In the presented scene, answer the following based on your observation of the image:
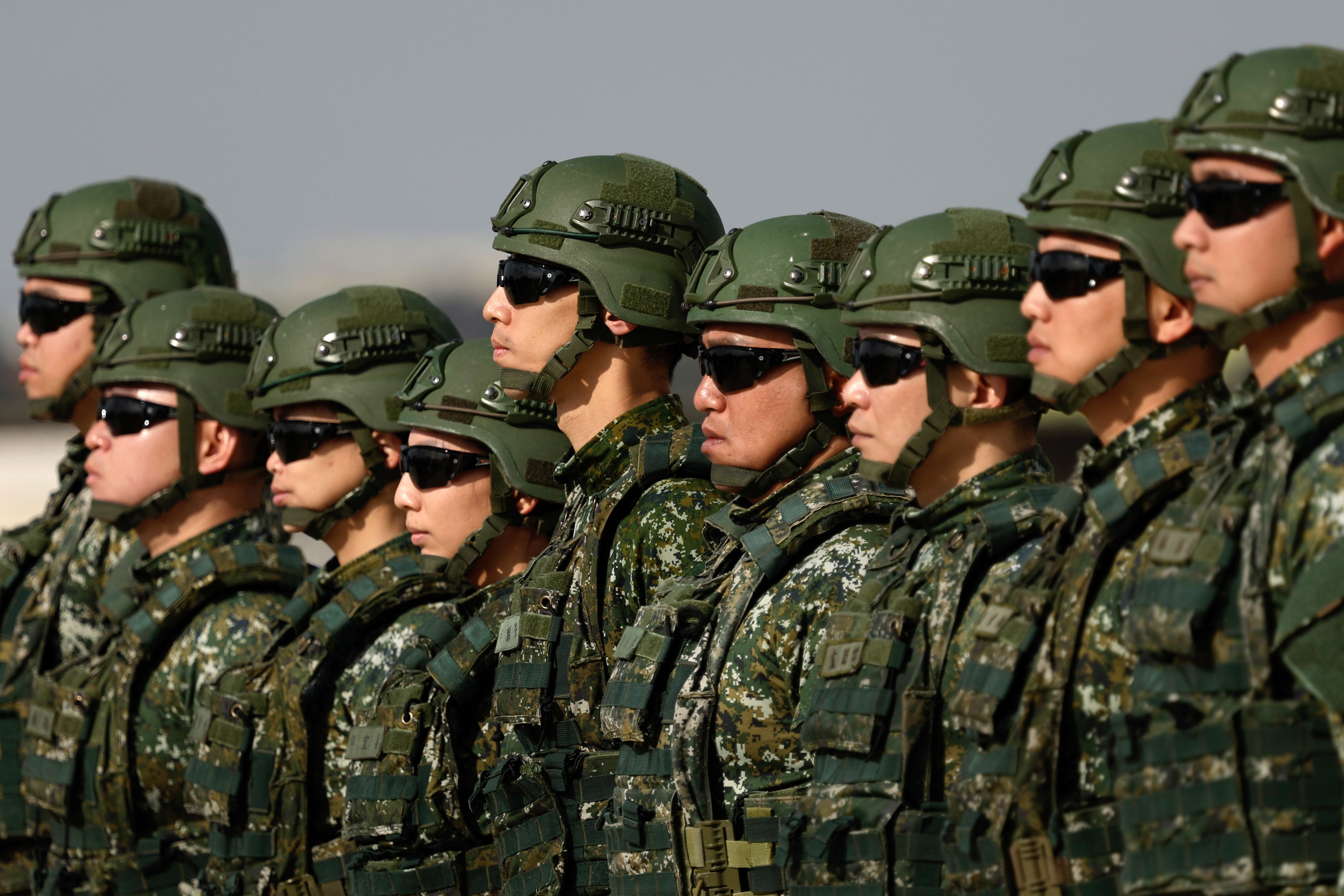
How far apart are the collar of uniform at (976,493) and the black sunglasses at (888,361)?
1.68ft

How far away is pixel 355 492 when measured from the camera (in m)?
11.4

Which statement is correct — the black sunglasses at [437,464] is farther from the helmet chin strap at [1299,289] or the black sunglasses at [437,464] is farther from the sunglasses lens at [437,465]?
the helmet chin strap at [1299,289]

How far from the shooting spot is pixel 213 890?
11227 millimetres

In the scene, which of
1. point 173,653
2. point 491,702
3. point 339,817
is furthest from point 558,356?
point 173,653

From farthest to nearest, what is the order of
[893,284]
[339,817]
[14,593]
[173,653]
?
[14,593] → [173,653] → [339,817] → [893,284]

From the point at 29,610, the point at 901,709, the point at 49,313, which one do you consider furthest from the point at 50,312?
the point at 901,709

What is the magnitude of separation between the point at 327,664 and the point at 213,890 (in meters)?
1.53

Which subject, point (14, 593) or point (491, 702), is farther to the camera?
point (14, 593)

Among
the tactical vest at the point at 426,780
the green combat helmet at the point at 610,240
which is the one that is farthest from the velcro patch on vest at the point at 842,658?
the tactical vest at the point at 426,780

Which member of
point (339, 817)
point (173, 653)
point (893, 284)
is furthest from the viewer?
point (173, 653)

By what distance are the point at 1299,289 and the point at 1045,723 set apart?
163cm

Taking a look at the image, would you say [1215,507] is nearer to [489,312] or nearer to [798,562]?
[798,562]

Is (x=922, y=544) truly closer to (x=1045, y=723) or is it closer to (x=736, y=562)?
(x=736, y=562)

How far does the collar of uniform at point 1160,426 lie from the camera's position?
6895mm
